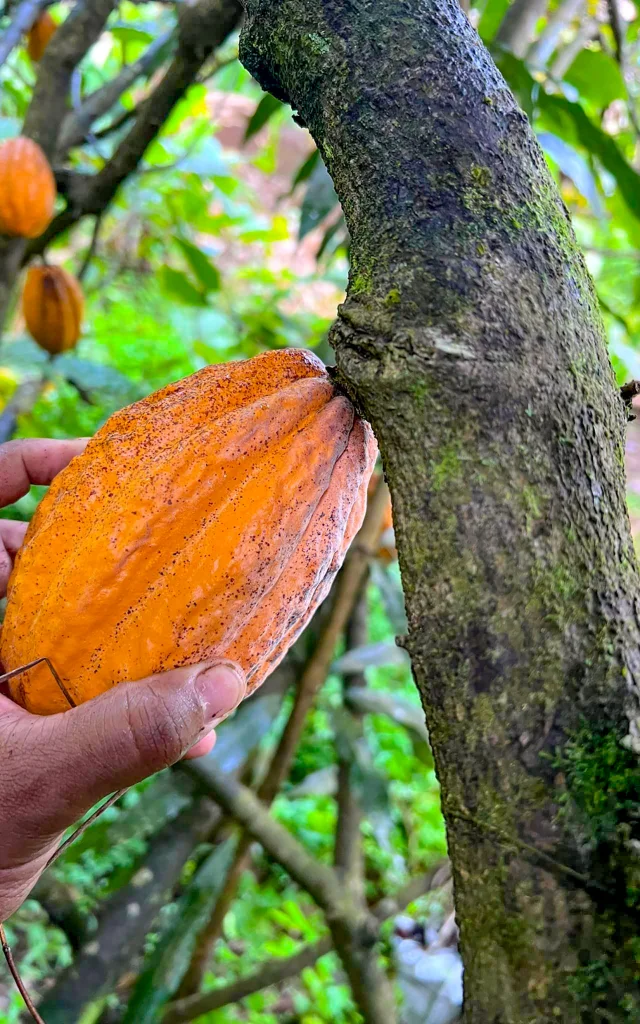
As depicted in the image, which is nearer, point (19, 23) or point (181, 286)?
point (19, 23)

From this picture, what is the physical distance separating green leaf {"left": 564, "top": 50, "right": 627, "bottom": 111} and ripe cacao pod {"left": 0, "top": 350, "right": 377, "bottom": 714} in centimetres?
138

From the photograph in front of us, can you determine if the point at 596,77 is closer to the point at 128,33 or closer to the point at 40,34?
the point at 128,33

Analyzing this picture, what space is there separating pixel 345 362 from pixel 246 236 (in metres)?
2.75

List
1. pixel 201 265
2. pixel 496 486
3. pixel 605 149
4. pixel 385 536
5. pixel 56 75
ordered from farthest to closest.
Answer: pixel 201 265, pixel 385 536, pixel 56 75, pixel 605 149, pixel 496 486

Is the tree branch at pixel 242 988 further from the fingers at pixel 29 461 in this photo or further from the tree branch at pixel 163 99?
the tree branch at pixel 163 99

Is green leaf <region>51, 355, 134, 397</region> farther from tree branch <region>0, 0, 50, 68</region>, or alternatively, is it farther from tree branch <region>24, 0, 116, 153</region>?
tree branch <region>0, 0, 50, 68</region>

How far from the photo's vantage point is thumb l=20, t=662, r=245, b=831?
618 mm

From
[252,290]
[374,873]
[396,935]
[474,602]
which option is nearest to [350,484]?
[474,602]

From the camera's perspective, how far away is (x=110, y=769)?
0.64 meters

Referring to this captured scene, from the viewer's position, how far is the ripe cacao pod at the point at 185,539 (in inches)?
25.8

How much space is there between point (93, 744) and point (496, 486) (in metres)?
0.40

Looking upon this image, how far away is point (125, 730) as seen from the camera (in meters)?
0.61

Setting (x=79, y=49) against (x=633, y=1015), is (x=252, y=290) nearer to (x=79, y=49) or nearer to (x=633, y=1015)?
(x=79, y=49)

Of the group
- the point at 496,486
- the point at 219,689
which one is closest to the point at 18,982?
the point at 219,689
